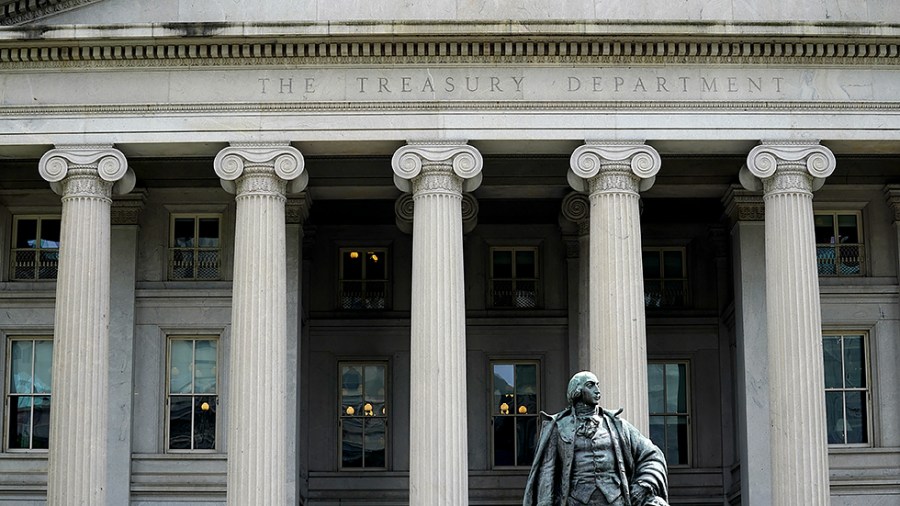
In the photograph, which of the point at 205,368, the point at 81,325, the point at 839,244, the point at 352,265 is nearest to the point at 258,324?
the point at 81,325

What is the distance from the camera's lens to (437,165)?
37.9m

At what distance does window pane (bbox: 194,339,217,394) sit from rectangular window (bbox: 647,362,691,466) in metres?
10.5

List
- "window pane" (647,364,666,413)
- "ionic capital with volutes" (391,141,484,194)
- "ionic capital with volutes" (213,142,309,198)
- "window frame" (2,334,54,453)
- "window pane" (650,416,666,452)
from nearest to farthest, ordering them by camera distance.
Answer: "ionic capital with volutes" (391,141,484,194)
"ionic capital with volutes" (213,142,309,198)
"window frame" (2,334,54,453)
"window pane" (650,416,666,452)
"window pane" (647,364,666,413)

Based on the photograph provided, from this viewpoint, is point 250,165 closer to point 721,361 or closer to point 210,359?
point 210,359

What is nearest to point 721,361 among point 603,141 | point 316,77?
point 603,141

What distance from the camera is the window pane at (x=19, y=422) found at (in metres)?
42.6

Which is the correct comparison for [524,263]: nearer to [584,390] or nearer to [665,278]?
[665,278]

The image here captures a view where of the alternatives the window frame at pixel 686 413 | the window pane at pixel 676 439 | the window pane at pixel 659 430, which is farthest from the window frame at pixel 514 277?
the window pane at pixel 676 439

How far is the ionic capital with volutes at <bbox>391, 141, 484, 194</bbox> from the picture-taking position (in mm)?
37906

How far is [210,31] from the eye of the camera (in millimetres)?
38094

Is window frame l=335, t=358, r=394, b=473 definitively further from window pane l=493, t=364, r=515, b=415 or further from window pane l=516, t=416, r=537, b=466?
window pane l=516, t=416, r=537, b=466

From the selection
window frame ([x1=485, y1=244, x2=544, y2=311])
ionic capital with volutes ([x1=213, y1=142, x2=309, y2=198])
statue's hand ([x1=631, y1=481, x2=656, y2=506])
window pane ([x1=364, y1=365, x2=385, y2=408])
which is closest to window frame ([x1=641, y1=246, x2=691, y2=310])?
window frame ([x1=485, y1=244, x2=544, y2=311])

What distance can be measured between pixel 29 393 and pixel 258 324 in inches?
319

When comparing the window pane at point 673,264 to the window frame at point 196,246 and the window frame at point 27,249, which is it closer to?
the window frame at point 196,246
